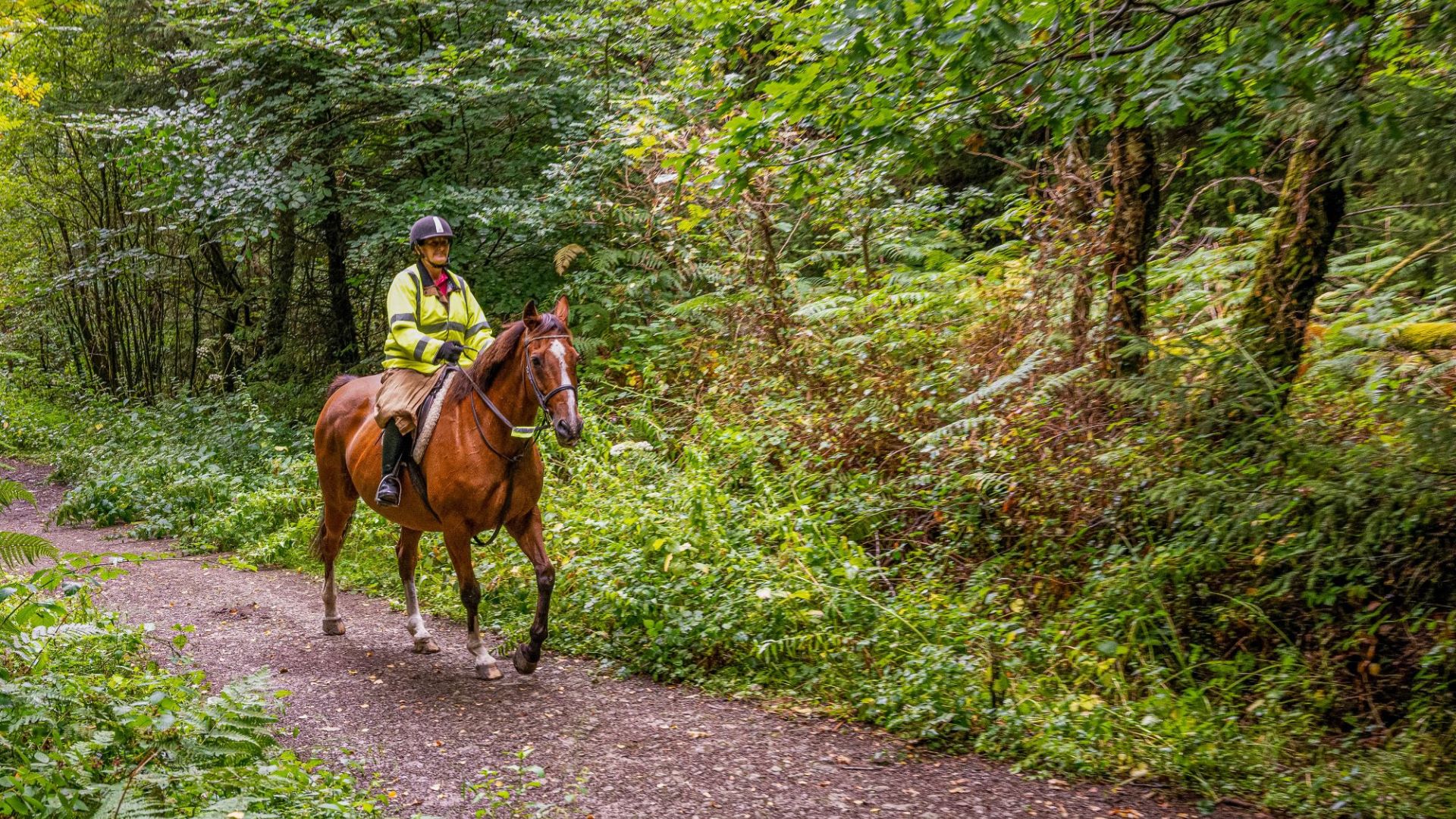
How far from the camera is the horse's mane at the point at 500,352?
6.40 meters

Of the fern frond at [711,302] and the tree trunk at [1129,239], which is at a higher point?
the tree trunk at [1129,239]

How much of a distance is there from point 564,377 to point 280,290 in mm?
12629

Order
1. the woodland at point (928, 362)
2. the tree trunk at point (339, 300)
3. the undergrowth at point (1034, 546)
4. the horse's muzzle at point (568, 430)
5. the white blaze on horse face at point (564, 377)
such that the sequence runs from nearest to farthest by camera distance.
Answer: the woodland at point (928, 362), the undergrowth at point (1034, 546), the horse's muzzle at point (568, 430), the white blaze on horse face at point (564, 377), the tree trunk at point (339, 300)

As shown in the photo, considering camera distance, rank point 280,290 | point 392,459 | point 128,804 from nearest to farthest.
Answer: point 128,804, point 392,459, point 280,290

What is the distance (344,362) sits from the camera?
16.0 m

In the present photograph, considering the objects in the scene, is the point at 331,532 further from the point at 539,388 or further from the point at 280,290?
the point at 280,290

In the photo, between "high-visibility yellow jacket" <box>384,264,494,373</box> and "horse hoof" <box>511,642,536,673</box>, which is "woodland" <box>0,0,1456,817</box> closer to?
"horse hoof" <box>511,642,536,673</box>

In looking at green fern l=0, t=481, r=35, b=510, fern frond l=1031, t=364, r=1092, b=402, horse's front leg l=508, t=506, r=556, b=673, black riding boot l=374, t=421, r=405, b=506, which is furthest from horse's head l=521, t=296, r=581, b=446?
fern frond l=1031, t=364, r=1092, b=402

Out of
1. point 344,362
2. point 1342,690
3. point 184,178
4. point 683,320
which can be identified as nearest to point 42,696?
point 1342,690

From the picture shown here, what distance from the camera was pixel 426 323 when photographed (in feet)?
23.5

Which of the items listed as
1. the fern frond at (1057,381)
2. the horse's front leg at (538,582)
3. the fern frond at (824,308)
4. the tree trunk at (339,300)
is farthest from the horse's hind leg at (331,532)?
the tree trunk at (339,300)

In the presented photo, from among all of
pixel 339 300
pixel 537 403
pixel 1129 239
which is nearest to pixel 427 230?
pixel 537 403

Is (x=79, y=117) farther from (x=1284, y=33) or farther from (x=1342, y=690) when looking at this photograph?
(x=1342, y=690)

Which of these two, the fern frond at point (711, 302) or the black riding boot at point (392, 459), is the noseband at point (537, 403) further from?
the fern frond at point (711, 302)
